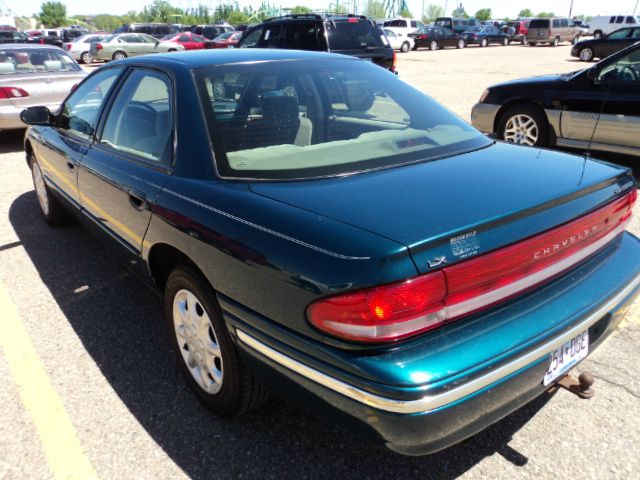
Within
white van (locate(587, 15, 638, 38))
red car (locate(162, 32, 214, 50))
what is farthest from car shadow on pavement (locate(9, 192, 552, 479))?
white van (locate(587, 15, 638, 38))

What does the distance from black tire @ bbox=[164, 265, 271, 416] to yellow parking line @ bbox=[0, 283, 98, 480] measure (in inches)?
23.2

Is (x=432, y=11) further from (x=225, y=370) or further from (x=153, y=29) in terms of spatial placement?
(x=225, y=370)

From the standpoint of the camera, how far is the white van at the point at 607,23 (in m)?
39.8

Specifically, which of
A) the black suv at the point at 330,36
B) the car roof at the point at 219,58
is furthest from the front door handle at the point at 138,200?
the black suv at the point at 330,36

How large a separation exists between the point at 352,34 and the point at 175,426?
9428mm

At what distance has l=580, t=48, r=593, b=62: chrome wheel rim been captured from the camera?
936 inches

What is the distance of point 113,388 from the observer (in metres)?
2.74

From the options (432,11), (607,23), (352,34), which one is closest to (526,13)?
(432,11)

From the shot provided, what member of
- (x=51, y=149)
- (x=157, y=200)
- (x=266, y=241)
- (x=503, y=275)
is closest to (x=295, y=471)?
(x=266, y=241)

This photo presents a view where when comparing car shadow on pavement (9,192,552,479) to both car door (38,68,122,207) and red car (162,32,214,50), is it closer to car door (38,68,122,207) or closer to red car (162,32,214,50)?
car door (38,68,122,207)

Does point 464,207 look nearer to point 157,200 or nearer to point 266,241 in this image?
point 266,241

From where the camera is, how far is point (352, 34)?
10461 mm

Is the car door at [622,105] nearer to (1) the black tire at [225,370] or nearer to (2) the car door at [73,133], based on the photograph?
(2) the car door at [73,133]

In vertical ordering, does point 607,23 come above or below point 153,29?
below
